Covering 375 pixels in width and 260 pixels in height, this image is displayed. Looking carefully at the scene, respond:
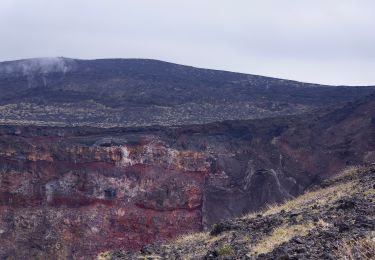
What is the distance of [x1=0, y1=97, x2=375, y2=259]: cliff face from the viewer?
26.0m

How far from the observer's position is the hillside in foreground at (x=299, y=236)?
26.1ft

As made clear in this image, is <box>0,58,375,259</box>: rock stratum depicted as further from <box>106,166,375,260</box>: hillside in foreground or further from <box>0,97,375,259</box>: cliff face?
<box>106,166,375,260</box>: hillside in foreground

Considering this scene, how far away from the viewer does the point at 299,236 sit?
30.7ft

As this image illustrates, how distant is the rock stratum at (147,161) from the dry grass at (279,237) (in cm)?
1592

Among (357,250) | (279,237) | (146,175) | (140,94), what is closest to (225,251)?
(279,237)

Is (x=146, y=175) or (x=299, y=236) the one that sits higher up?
(x=299, y=236)

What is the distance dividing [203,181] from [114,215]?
5417 millimetres

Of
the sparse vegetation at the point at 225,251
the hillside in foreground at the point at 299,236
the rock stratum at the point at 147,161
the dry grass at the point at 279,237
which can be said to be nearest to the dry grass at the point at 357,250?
the hillside in foreground at the point at 299,236

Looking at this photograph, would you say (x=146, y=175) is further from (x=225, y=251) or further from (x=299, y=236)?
(x=299, y=236)

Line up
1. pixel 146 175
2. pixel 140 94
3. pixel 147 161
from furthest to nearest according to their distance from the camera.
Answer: pixel 140 94, pixel 147 161, pixel 146 175

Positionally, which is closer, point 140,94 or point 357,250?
point 357,250

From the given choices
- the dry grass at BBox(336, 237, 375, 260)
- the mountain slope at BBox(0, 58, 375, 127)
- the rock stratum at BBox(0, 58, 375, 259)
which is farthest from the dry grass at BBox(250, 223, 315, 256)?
the mountain slope at BBox(0, 58, 375, 127)

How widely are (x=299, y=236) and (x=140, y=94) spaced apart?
34669 millimetres

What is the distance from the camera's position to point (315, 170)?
32125mm
